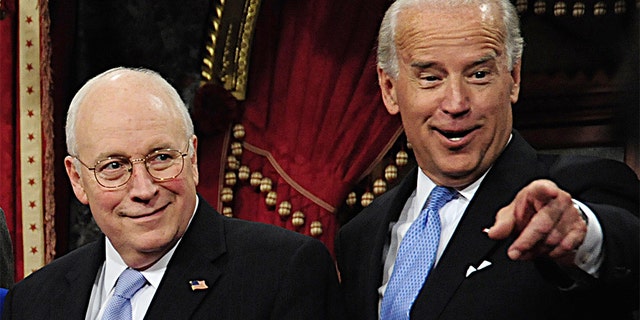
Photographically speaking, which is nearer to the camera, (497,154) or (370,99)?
(497,154)

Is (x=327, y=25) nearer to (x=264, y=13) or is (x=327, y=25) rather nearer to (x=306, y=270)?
(x=264, y=13)

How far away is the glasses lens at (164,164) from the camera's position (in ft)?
7.20

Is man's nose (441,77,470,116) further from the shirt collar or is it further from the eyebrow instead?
the shirt collar

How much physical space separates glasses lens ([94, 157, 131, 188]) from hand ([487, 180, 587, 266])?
2.71 ft

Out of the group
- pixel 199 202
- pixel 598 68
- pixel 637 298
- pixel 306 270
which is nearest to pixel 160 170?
pixel 199 202

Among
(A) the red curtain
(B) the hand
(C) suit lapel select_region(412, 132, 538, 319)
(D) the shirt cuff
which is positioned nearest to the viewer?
(B) the hand

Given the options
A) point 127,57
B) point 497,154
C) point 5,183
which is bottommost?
point 5,183

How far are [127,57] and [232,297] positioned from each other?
1.73 metres

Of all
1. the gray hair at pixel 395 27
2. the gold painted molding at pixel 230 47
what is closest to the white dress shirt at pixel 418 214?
the gray hair at pixel 395 27

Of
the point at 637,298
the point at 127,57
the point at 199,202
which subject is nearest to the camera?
the point at 637,298

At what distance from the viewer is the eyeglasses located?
2.20 m

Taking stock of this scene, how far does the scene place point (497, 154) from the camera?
219 cm

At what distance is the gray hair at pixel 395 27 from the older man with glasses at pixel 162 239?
0.37 m

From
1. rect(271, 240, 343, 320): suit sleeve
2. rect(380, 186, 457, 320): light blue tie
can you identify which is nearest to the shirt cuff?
rect(380, 186, 457, 320): light blue tie
